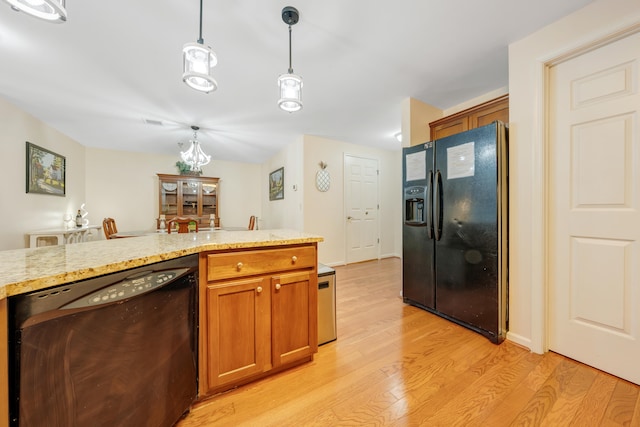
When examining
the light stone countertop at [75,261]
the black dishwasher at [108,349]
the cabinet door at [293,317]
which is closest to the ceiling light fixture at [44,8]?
the light stone countertop at [75,261]

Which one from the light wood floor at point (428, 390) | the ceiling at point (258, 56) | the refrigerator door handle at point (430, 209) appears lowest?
the light wood floor at point (428, 390)

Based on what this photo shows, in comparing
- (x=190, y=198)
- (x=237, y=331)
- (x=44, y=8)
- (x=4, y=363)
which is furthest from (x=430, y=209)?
(x=190, y=198)

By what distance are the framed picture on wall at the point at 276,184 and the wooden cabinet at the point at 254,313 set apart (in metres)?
3.50

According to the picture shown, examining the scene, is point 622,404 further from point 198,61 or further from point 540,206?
point 198,61

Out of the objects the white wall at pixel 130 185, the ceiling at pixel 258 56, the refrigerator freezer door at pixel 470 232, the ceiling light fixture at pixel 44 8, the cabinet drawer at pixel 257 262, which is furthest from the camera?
the white wall at pixel 130 185

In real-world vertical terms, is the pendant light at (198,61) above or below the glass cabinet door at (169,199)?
above

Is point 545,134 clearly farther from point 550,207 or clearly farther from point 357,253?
point 357,253

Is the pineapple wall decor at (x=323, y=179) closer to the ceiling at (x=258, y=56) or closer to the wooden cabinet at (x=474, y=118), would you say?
the ceiling at (x=258, y=56)

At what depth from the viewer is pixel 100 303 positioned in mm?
827

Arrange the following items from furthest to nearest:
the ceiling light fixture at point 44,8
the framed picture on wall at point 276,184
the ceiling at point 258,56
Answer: the framed picture on wall at point 276,184, the ceiling at point 258,56, the ceiling light fixture at point 44,8

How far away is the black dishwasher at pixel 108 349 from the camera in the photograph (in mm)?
688

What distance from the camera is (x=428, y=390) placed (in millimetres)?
1372

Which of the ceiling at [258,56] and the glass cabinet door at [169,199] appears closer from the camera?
the ceiling at [258,56]

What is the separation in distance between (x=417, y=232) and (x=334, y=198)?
6.94 feet
